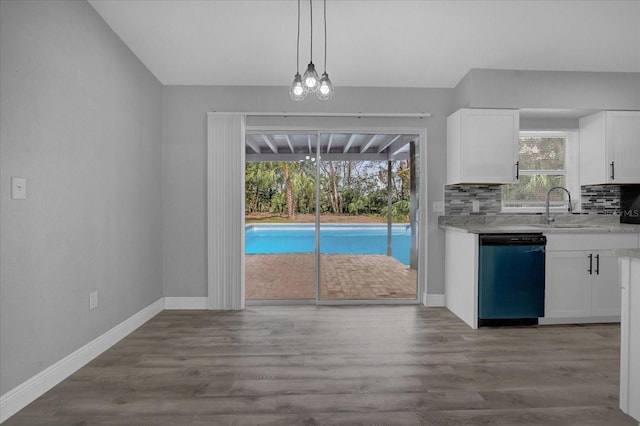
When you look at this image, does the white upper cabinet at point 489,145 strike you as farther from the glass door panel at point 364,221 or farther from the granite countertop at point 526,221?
the glass door panel at point 364,221

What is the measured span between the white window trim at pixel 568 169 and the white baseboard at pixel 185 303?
12.0 ft

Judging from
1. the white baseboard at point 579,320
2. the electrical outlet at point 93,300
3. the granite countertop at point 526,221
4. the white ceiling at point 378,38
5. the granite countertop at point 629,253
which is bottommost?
the white baseboard at point 579,320

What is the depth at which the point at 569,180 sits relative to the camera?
4.44 m

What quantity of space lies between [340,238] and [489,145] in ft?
6.45

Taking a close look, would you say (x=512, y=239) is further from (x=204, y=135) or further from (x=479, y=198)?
(x=204, y=135)

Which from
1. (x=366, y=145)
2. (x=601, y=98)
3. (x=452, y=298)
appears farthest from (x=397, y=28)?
(x=452, y=298)

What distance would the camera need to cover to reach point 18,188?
206 centimetres

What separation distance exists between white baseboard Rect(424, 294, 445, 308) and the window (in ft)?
4.33

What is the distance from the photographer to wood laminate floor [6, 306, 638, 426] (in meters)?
2.03

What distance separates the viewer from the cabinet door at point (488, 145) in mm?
3818

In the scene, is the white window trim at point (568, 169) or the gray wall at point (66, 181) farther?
the white window trim at point (568, 169)

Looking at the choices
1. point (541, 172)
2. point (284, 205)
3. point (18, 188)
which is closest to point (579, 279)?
point (541, 172)

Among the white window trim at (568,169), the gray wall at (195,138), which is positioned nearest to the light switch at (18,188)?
the gray wall at (195,138)

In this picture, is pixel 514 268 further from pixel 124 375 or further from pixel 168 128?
pixel 168 128
